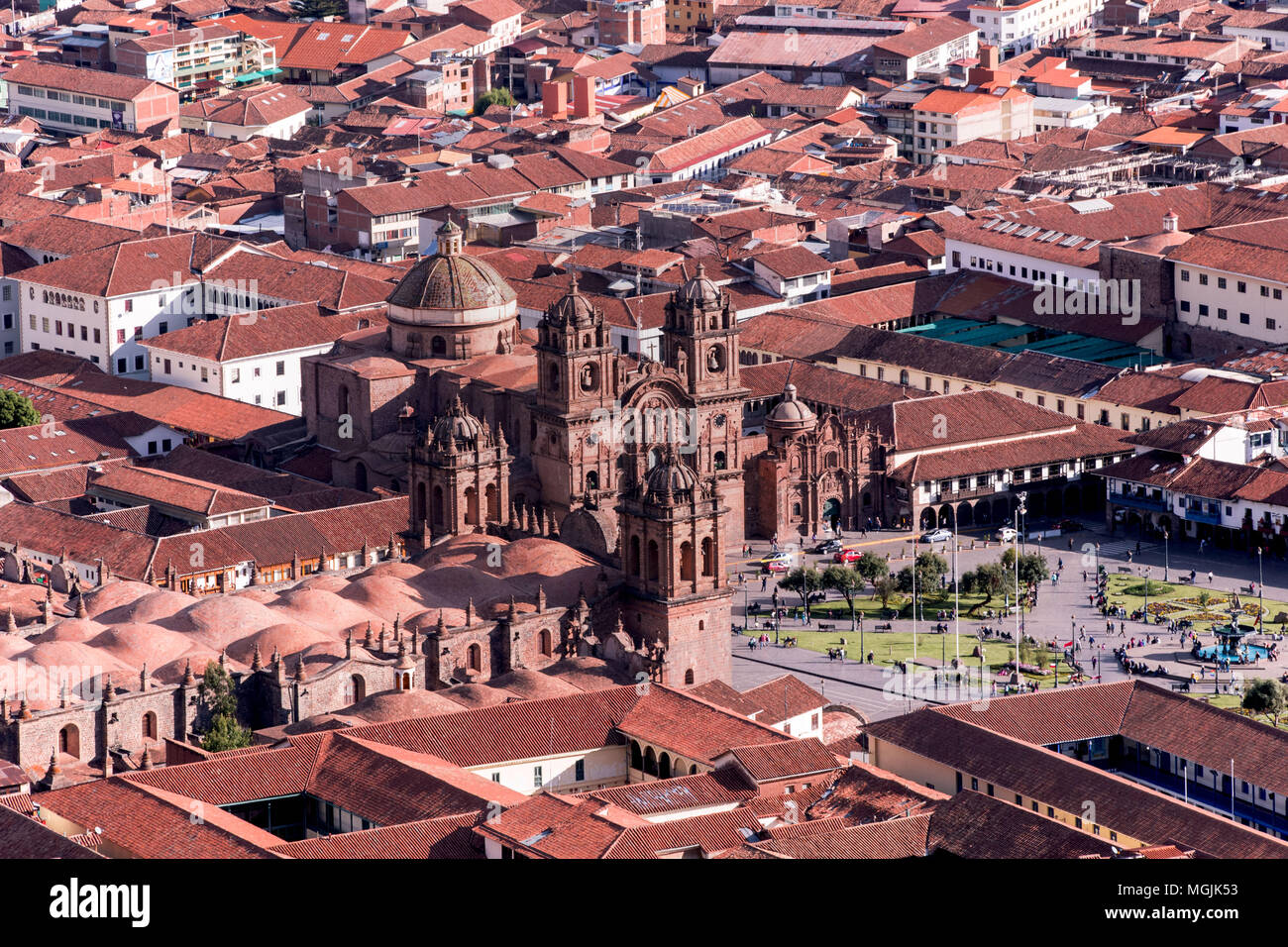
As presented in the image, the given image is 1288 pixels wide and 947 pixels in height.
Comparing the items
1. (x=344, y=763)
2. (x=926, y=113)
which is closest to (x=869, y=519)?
(x=344, y=763)

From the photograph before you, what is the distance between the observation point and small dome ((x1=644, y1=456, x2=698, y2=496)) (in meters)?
77.0

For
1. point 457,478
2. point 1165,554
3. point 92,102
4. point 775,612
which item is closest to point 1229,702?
point 775,612

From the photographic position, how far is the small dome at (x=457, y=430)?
290 feet

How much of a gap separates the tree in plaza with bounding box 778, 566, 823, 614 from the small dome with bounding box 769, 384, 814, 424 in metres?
12.9

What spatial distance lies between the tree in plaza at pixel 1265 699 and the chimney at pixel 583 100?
12091cm

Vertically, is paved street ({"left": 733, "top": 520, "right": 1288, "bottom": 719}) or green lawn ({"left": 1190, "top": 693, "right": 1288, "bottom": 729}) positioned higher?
green lawn ({"left": 1190, "top": 693, "right": 1288, "bottom": 729})

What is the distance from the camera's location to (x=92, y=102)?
198 metres

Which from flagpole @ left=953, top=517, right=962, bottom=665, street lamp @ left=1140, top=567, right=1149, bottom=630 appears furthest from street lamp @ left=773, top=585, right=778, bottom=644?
street lamp @ left=1140, top=567, right=1149, bottom=630

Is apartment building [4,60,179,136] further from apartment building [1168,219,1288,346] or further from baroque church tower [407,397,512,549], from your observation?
baroque church tower [407,397,512,549]

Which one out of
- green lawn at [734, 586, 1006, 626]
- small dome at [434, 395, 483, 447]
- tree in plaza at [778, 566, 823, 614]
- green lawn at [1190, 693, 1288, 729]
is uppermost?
small dome at [434, 395, 483, 447]

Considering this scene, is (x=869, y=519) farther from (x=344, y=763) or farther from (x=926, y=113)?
(x=926, y=113)

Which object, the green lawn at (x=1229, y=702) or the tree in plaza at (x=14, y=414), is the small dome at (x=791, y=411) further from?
the tree in plaza at (x=14, y=414)

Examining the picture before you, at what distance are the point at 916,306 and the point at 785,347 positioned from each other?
41.7 ft

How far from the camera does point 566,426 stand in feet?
310
